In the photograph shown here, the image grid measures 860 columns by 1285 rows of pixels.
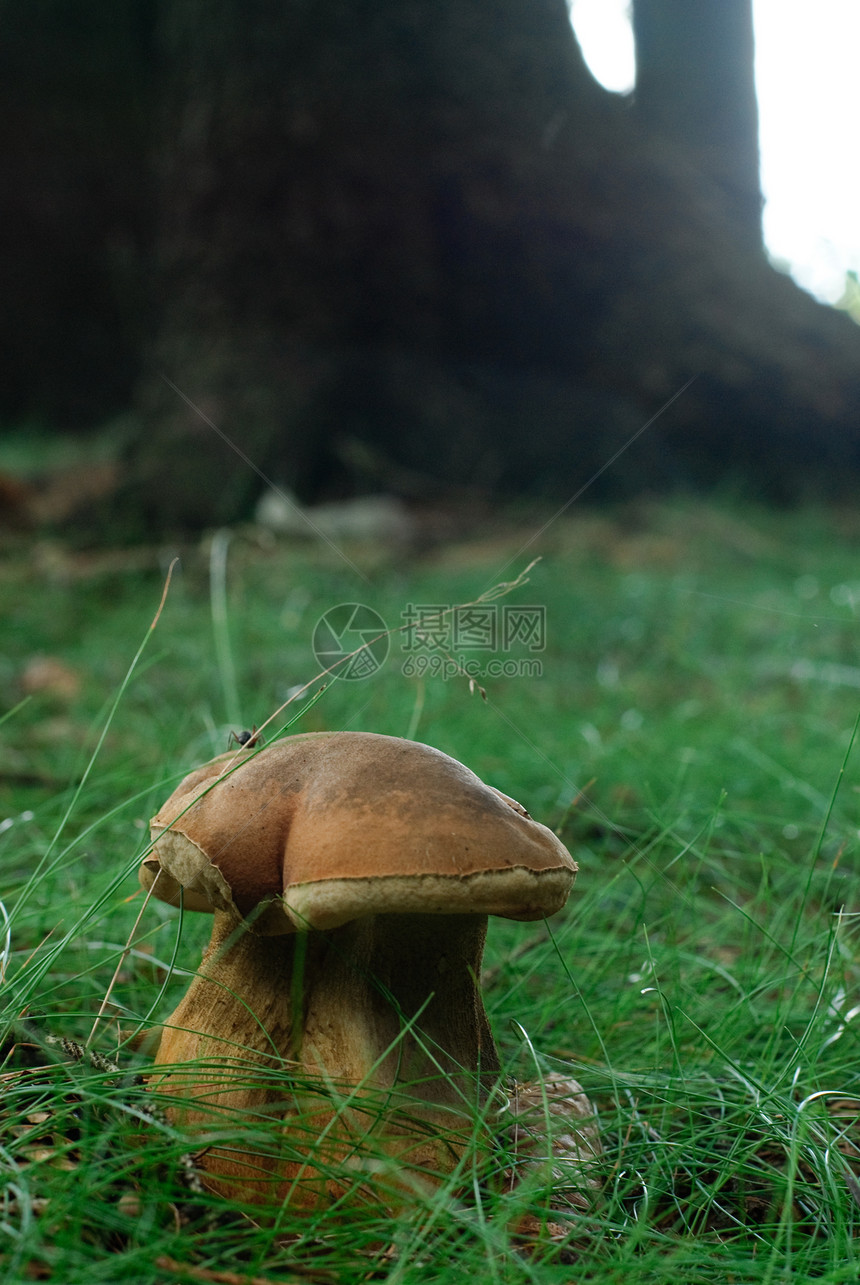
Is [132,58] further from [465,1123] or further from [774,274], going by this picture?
[465,1123]

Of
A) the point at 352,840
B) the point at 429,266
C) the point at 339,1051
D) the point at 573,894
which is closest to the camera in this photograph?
the point at 352,840

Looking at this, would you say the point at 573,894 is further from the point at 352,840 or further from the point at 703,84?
the point at 703,84

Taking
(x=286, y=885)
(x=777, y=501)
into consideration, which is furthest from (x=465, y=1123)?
(x=777, y=501)

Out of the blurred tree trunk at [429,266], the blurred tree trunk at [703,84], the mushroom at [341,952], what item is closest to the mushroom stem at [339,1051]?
the mushroom at [341,952]

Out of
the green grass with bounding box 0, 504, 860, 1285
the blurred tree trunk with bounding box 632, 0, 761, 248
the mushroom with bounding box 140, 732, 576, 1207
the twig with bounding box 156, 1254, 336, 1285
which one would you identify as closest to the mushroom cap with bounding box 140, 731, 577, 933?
the mushroom with bounding box 140, 732, 576, 1207

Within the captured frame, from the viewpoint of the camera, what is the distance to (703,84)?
445cm

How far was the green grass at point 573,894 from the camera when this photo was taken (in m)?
0.79

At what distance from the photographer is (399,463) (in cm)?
518

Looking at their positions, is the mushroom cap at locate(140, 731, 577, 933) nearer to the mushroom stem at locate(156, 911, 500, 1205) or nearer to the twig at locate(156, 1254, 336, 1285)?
the mushroom stem at locate(156, 911, 500, 1205)

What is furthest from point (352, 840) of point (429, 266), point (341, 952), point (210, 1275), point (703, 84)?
point (429, 266)

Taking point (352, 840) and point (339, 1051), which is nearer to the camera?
point (352, 840)

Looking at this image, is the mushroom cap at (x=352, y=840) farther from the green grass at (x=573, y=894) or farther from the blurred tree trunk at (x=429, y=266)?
the blurred tree trunk at (x=429, y=266)

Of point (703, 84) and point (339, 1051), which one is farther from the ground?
point (703, 84)

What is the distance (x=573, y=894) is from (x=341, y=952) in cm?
88
